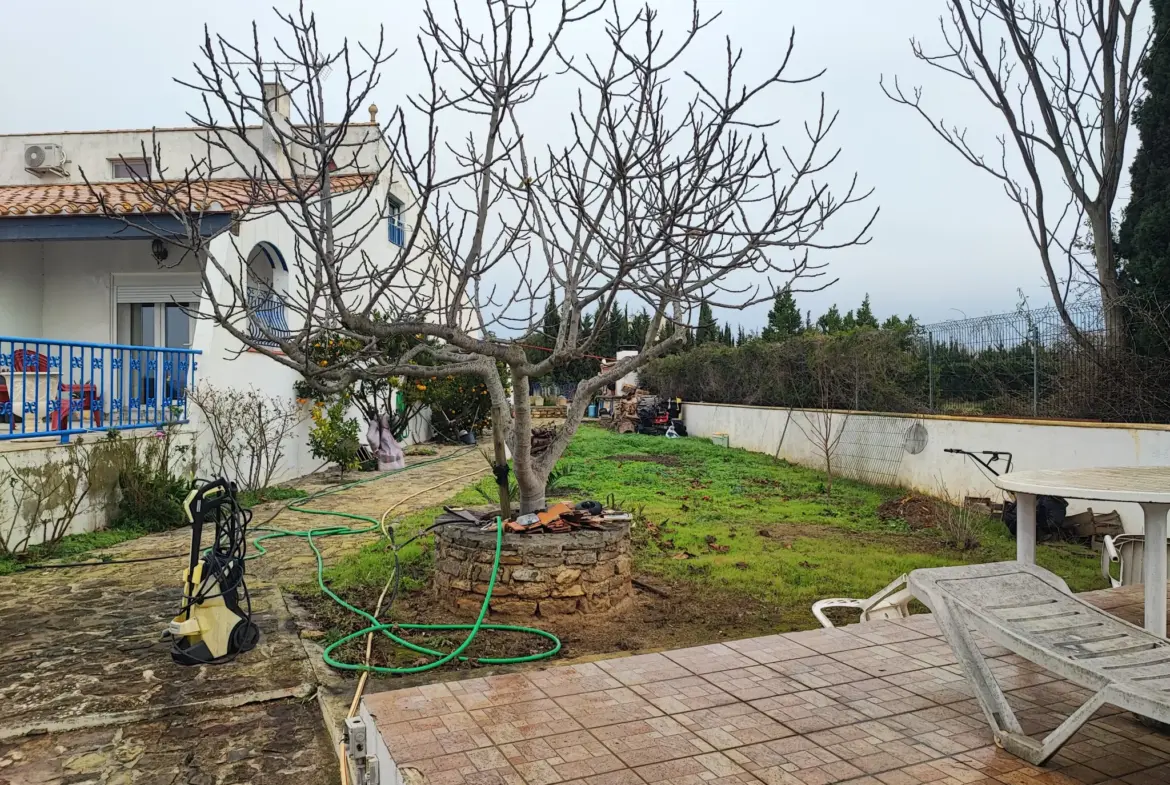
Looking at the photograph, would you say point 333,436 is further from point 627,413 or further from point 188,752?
point 627,413

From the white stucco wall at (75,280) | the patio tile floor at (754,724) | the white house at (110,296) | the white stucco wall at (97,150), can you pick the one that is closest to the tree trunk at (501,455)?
the patio tile floor at (754,724)

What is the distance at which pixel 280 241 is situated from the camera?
12.6 metres

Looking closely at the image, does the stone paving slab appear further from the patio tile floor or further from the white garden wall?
the white garden wall

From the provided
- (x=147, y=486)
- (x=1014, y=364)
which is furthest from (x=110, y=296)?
(x=1014, y=364)

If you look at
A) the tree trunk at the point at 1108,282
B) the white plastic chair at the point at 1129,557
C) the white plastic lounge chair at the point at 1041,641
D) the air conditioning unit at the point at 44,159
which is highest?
the air conditioning unit at the point at 44,159

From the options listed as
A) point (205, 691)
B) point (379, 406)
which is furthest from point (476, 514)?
point (379, 406)

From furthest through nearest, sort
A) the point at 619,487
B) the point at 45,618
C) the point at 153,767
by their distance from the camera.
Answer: the point at 619,487 → the point at 45,618 → the point at 153,767

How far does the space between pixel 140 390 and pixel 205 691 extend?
6467mm

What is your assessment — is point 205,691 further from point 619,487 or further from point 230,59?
point 619,487

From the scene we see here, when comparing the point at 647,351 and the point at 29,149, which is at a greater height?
the point at 29,149

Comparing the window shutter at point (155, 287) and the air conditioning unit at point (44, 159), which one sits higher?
the air conditioning unit at point (44, 159)

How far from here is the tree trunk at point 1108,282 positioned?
8.61 meters

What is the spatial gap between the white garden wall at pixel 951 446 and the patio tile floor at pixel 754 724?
437cm

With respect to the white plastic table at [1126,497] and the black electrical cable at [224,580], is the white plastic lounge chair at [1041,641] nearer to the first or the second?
the white plastic table at [1126,497]
